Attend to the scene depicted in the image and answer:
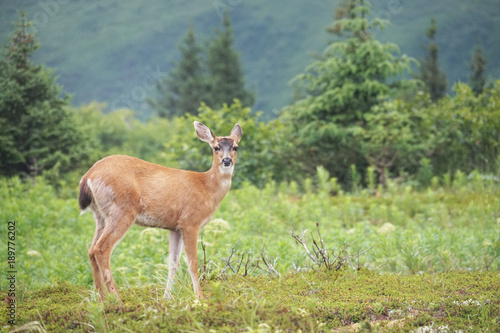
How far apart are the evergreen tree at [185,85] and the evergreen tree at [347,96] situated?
79.2ft

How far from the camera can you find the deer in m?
4.30

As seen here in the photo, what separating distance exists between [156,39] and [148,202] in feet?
249

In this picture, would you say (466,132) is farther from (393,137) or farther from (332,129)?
(332,129)

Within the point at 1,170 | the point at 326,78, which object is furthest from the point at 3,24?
the point at 326,78

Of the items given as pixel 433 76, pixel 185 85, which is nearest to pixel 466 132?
pixel 433 76

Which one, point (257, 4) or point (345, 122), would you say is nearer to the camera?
point (345, 122)

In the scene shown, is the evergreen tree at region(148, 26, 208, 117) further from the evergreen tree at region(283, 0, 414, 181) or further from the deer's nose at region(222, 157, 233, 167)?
the deer's nose at region(222, 157, 233, 167)

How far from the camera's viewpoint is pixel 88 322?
385 cm

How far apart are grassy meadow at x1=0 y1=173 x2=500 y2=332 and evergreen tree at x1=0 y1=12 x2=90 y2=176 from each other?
196cm

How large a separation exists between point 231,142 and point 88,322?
2023mm

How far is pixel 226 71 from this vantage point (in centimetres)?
3909

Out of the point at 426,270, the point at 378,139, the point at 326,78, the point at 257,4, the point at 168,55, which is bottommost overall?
the point at 426,270

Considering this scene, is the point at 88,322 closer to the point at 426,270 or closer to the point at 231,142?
the point at 231,142

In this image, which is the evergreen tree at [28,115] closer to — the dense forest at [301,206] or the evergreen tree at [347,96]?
the dense forest at [301,206]
